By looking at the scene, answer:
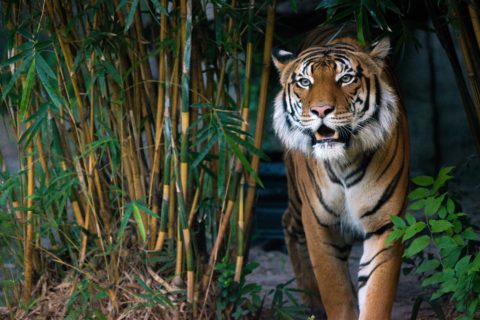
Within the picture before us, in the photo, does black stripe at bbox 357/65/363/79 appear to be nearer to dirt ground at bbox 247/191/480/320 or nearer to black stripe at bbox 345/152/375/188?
black stripe at bbox 345/152/375/188

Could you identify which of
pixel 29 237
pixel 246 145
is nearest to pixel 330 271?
pixel 246 145

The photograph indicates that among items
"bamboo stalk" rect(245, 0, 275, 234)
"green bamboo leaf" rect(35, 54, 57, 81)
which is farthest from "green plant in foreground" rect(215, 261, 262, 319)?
"green bamboo leaf" rect(35, 54, 57, 81)

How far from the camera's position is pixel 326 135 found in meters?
3.30

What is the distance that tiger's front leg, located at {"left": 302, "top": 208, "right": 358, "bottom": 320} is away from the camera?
3645 millimetres

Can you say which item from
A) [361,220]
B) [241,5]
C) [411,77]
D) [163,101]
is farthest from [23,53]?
[411,77]

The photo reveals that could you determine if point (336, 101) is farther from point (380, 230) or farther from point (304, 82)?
point (380, 230)

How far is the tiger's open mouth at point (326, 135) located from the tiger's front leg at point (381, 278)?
43cm

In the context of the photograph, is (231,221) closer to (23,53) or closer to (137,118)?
(137,118)

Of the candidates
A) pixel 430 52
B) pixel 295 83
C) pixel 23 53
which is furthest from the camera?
pixel 430 52

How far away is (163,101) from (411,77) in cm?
275

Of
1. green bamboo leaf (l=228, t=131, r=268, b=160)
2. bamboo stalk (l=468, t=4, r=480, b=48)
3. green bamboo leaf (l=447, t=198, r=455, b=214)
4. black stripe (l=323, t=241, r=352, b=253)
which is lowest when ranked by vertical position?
black stripe (l=323, t=241, r=352, b=253)

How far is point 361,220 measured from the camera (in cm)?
350

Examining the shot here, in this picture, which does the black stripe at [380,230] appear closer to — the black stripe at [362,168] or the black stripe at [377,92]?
the black stripe at [362,168]

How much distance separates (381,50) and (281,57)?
0.41m
